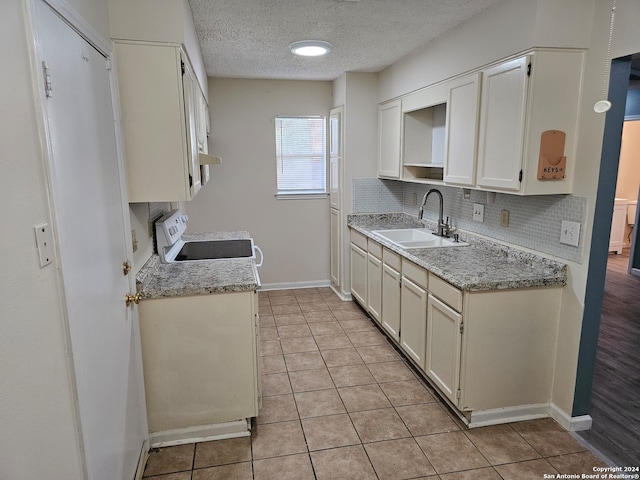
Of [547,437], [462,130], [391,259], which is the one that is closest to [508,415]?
[547,437]

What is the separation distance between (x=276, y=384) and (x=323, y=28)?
2484 millimetres

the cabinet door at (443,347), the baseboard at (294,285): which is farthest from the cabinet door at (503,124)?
the baseboard at (294,285)

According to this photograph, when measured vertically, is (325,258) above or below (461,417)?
above

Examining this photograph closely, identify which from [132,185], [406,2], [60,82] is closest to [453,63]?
[406,2]

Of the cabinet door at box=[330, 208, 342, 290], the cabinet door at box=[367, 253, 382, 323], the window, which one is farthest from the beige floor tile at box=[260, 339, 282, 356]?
the window

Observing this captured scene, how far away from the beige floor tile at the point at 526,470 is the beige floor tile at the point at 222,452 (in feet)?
4.22

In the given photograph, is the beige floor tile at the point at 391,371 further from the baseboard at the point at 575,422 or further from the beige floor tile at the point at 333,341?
the baseboard at the point at 575,422

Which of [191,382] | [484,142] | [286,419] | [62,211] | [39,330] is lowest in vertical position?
[286,419]

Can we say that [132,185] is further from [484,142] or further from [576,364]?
[576,364]

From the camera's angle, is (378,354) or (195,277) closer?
(195,277)

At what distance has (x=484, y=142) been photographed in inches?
103

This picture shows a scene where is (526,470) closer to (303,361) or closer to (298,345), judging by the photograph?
(303,361)

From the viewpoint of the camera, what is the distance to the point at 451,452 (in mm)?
2248

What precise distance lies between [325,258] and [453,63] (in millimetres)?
2854
